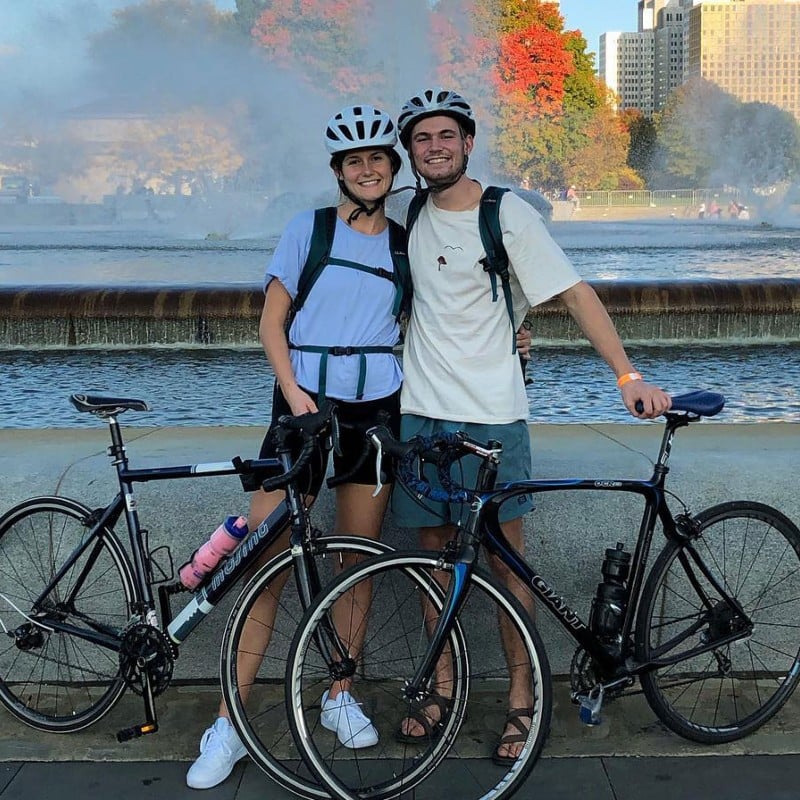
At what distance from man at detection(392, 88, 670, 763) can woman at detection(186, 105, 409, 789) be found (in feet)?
0.29

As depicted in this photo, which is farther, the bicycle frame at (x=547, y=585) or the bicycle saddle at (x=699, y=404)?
the bicycle saddle at (x=699, y=404)

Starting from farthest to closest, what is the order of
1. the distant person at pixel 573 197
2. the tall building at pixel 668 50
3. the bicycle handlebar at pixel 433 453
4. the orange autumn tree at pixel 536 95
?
the tall building at pixel 668 50
the distant person at pixel 573 197
the orange autumn tree at pixel 536 95
the bicycle handlebar at pixel 433 453

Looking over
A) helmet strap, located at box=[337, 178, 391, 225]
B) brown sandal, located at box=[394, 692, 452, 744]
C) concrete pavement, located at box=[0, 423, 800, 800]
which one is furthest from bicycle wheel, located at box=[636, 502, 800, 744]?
helmet strap, located at box=[337, 178, 391, 225]

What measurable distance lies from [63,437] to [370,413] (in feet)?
5.78

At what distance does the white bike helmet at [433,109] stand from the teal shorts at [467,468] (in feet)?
2.74

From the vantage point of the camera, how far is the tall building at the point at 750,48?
5819 centimetres

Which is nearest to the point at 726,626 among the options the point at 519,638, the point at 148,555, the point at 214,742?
the point at 519,638

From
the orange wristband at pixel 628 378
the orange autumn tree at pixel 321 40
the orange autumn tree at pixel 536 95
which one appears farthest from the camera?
the orange autumn tree at pixel 536 95

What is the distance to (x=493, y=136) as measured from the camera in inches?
1748

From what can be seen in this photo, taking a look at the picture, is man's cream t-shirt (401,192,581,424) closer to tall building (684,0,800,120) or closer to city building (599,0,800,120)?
city building (599,0,800,120)

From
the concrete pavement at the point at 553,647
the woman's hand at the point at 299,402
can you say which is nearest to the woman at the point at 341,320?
the woman's hand at the point at 299,402

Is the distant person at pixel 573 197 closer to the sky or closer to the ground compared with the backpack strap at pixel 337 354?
closer to the sky

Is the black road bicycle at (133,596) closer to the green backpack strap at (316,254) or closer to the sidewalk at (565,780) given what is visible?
the sidewalk at (565,780)

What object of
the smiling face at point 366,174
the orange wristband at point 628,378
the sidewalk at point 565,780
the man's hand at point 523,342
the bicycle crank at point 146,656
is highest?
the smiling face at point 366,174
